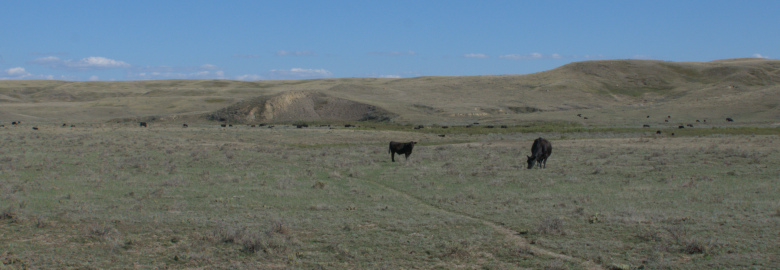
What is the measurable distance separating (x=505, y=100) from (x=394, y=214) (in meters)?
89.6

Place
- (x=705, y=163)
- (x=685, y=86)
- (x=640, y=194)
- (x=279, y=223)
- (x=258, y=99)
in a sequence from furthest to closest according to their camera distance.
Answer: (x=685, y=86) → (x=258, y=99) → (x=705, y=163) → (x=640, y=194) → (x=279, y=223)

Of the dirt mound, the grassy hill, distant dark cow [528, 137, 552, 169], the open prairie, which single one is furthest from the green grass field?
the dirt mound

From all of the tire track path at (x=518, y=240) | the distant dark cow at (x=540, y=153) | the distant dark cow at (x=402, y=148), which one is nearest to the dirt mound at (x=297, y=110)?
the distant dark cow at (x=402, y=148)

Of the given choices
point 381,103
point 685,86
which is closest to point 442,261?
point 381,103

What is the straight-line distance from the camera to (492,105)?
307 ft

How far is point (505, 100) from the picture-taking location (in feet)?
330

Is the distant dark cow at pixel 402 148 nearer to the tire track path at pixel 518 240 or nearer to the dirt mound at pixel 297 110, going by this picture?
the tire track path at pixel 518 240

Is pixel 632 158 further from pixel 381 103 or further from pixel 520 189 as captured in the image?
pixel 381 103

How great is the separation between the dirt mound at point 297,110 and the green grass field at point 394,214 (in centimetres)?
5867

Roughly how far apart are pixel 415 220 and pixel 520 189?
576cm

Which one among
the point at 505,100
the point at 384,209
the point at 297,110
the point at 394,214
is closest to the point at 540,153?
the point at 384,209

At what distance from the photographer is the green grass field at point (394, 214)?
977cm

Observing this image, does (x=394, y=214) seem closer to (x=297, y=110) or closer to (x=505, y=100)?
(x=297, y=110)

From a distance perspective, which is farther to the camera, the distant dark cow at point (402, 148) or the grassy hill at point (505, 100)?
the grassy hill at point (505, 100)
